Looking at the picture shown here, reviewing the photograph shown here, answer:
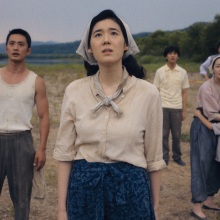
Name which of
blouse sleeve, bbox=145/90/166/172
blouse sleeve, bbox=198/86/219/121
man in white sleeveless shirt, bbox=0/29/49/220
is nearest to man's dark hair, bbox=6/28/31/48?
man in white sleeveless shirt, bbox=0/29/49/220

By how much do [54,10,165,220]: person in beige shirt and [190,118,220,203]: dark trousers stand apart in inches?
80.6

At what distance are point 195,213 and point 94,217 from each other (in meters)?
2.61

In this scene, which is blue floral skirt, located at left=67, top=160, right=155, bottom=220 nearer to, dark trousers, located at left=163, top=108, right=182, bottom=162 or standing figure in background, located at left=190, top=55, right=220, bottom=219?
standing figure in background, located at left=190, top=55, right=220, bottom=219

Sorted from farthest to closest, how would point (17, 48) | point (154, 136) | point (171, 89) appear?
point (171, 89)
point (17, 48)
point (154, 136)

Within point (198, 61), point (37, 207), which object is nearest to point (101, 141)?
point (37, 207)

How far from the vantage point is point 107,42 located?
1875mm

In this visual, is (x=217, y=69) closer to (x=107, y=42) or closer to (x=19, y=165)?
(x=19, y=165)

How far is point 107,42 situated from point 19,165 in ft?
5.66

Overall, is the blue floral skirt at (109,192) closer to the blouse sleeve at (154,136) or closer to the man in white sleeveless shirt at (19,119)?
the blouse sleeve at (154,136)

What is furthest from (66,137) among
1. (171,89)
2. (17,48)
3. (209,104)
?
(171,89)

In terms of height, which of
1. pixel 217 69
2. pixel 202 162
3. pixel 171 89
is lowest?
pixel 202 162

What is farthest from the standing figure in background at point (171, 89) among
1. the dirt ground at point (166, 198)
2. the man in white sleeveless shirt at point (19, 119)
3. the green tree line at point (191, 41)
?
the green tree line at point (191, 41)

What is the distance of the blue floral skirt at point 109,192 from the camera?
1.86 metres

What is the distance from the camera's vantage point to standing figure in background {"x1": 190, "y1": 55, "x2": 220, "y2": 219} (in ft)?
12.3
